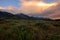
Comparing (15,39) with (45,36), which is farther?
(45,36)

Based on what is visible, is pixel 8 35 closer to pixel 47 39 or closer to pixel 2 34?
pixel 2 34

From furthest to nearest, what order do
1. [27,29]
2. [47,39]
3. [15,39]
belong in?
[27,29] < [47,39] < [15,39]

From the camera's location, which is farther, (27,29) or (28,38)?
(27,29)

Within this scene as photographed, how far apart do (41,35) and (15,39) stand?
5023 mm

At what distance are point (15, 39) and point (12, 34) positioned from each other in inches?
48.2

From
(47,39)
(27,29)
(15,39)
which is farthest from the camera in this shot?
(27,29)

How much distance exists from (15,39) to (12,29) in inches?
124

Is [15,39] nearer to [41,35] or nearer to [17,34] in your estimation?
[17,34]

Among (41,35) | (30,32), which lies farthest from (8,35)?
(41,35)

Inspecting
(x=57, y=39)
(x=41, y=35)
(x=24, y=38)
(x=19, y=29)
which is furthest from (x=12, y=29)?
(x=57, y=39)

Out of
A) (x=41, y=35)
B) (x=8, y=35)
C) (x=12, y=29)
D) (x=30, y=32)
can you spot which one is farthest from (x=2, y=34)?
(x=41, y=35)

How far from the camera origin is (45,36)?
1031 inches

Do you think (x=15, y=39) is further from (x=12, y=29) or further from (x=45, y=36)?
(x=45, y=36)

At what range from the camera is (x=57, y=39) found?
81.4ft
